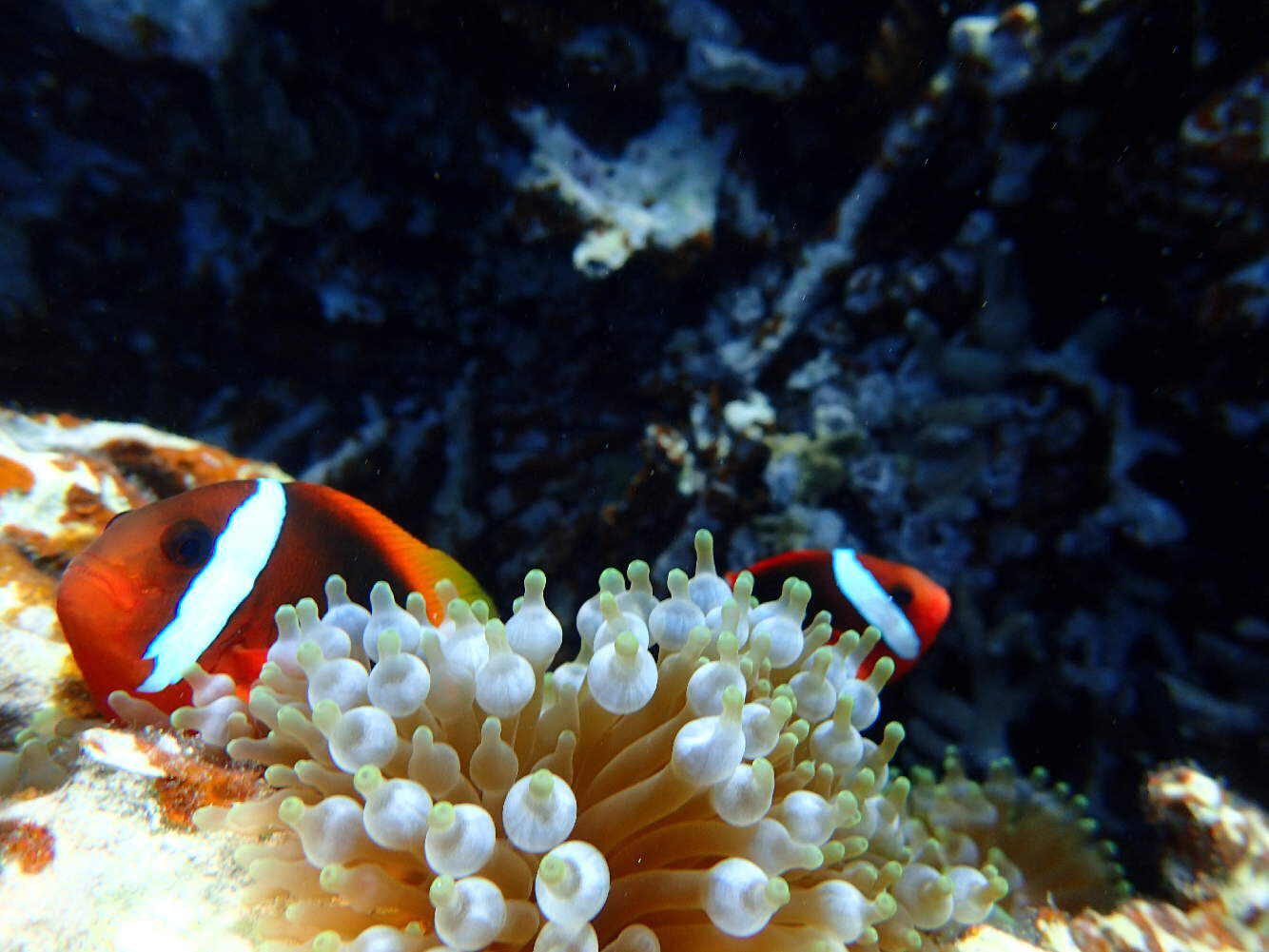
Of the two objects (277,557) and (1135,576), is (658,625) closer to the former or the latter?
(277,557)

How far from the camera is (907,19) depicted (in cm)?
260

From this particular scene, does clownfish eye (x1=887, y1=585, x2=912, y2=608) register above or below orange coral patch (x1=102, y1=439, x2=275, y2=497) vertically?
above

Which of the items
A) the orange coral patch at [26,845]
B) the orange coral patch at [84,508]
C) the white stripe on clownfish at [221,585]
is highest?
the white stripe on clownfish at [221,585]

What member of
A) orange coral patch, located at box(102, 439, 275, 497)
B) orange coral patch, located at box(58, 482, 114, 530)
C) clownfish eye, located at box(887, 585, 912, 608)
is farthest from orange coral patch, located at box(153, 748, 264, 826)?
clownfish eye, located at box(887, 585, 912, 608)

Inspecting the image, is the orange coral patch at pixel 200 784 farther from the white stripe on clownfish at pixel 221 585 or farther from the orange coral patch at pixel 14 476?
the orange coral patch at pixel 14 476

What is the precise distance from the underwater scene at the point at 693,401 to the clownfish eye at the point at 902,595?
12mm

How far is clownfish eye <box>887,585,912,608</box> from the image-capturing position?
2.20 meters

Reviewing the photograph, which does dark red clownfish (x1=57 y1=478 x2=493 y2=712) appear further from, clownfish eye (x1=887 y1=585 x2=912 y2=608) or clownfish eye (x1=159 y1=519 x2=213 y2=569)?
clownfish eye (x1=887 y1=585 x2=912 y2=608)

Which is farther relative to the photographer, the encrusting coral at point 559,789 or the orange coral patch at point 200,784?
the orange coral patch at point 200,784

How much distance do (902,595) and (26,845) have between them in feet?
6.59

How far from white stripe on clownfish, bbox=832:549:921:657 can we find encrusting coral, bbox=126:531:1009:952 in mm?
997

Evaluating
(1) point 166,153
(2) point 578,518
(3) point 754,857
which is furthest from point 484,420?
(3) point 754,857

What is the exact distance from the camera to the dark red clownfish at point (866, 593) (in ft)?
7.09

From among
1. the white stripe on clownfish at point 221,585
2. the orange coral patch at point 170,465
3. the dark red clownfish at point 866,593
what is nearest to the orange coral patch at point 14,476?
the orange coral patch at point 170,465
